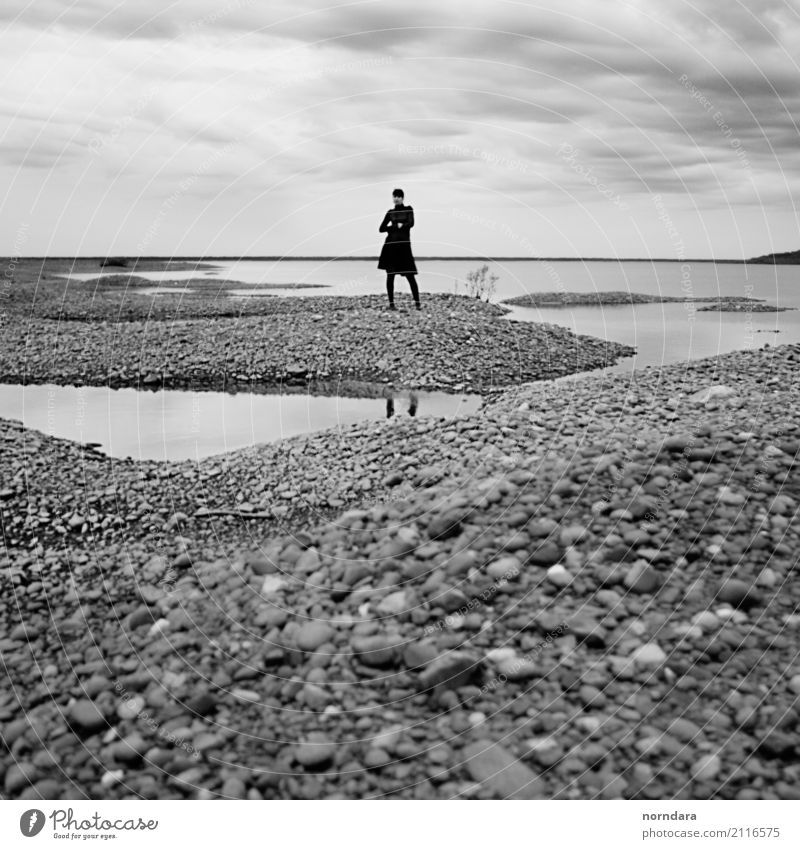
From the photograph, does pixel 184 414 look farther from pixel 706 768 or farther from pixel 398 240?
pixel 706 768

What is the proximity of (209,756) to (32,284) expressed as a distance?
1846 inches

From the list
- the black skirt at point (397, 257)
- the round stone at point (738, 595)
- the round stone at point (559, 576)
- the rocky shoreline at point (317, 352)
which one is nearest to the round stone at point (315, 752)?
the round stone at point (559, 576)

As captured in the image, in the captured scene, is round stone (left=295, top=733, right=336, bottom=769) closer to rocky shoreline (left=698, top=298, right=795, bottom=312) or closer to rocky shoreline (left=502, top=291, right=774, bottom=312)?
rocky shoreline (left=502, top=291, right=774, bottom=312)

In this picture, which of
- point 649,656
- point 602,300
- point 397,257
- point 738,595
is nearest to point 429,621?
point 649,656

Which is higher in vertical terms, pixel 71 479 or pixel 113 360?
pixel 113 360

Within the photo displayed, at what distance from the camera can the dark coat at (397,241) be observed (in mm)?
18391

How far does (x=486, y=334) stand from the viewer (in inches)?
809

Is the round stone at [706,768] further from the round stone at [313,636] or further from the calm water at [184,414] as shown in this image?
the calm water at [184,414]

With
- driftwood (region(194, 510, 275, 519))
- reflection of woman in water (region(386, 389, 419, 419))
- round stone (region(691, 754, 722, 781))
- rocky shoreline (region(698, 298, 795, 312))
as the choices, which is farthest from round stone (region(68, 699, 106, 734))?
rocky shoreline (region(698, 298, 795, 312))

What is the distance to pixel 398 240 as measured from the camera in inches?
734

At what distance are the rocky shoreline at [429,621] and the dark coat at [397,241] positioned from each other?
33.7ft

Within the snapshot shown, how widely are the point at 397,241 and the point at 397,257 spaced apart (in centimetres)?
142
